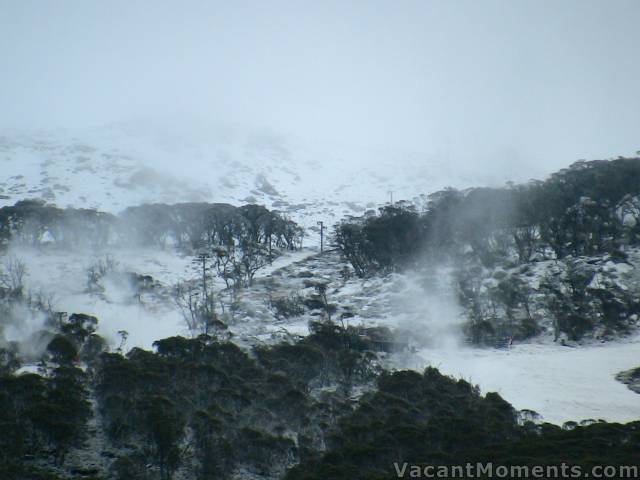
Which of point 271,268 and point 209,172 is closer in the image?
point 271,268

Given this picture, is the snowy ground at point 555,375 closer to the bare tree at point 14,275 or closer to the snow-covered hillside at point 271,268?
the snow-covered hillside at point 271,268

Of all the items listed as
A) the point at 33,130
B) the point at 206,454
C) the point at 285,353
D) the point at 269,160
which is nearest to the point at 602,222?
the point at 285,353

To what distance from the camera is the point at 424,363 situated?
36.0 meters

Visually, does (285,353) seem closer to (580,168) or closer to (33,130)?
(580,168)

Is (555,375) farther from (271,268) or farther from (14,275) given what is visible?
(14,275)

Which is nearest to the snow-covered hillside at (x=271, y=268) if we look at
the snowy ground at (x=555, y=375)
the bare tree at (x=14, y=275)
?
the snowy ground at (x=555, y=375)

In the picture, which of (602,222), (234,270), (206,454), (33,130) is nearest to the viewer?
(206,454)

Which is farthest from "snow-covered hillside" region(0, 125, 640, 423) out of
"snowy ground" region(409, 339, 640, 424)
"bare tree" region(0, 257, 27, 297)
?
"bare tree" region(0, 257, 27, 297)

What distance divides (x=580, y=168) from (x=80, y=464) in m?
67.5

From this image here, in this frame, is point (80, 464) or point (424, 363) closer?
point (80, 464)

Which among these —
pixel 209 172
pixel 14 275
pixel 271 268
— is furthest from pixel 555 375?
pixel 209 172

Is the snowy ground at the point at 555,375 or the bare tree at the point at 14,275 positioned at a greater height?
the bare tree at the point at 14,275

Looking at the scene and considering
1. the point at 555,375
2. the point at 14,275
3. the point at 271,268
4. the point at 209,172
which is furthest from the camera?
the point at 209,172

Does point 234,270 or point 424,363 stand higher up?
point 234,270
